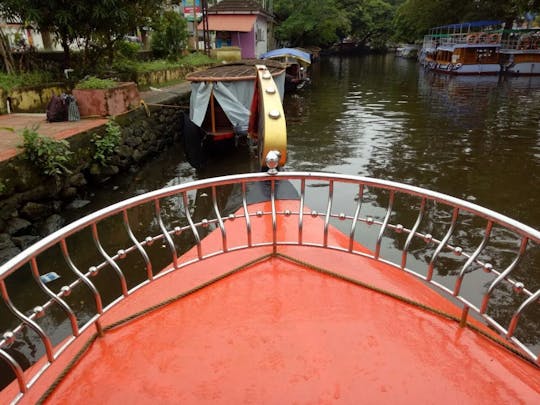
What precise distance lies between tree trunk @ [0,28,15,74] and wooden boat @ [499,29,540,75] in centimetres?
2867

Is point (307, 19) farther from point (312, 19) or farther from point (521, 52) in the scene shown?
point (521, 52)

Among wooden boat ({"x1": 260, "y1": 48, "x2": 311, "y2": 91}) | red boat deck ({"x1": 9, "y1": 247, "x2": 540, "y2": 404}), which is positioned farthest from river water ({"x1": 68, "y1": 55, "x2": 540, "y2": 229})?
red boat deck ({"x1": 9, "y1": 247, "x2": 540, "y2": 404})

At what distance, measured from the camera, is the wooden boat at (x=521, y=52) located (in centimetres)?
2612

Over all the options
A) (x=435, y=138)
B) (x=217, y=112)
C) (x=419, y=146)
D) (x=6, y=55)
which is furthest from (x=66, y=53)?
(x=435, y=138)

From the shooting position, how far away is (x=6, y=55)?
30.4 feet

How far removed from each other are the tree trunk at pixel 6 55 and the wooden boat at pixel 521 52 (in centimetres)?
2867

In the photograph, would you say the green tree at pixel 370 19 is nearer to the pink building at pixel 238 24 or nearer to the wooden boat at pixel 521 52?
the pink building at pixel 238 24

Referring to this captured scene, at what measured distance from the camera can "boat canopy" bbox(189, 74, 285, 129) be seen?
9867 millimetres

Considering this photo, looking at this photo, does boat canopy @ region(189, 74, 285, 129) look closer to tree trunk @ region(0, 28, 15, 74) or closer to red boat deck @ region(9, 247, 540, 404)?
tree trunk @ region(0, 28, 15, 74)

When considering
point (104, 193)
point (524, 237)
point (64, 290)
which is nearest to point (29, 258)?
point (64, 290)

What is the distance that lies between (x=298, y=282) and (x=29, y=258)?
5.73 feet

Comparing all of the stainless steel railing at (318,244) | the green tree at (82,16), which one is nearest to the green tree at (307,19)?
the green tree at (82,16)

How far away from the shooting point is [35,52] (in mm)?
10367

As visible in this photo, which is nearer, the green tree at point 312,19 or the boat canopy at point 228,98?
the boat canopy at point 228,98
